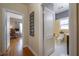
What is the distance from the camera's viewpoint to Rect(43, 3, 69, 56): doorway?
154 cm

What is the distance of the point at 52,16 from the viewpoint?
1.57m

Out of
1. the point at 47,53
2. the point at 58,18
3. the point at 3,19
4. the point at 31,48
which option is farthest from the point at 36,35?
the point at 3,19

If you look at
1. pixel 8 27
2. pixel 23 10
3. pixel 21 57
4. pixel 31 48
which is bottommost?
pixel 21 57

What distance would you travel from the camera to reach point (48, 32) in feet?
5.27

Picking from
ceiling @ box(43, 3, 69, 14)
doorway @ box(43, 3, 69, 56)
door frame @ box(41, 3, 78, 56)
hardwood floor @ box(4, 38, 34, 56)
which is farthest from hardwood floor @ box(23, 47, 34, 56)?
ceiling @ box(43, 3, 69, 14)

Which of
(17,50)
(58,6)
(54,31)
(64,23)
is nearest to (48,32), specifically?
(54,31)

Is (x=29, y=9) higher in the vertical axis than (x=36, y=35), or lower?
higher

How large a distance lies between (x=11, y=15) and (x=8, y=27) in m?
0.18

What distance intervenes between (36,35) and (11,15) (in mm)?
473

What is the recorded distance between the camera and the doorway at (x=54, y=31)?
1535 millimetres

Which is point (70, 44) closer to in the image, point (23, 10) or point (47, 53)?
point (47, 53)

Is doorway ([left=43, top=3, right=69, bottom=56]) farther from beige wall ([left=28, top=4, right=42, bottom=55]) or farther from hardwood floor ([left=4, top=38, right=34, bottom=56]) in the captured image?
hardwood floor ([left=4, top=38, right=34, bottom=56])

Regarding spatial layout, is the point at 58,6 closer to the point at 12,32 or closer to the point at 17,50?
the point at 12,32

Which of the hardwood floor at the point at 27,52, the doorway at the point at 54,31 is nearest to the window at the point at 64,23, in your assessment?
the doorway at the point at 54,31
